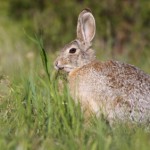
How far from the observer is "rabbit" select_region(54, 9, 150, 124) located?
5742 mm

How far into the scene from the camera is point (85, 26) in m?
6.99

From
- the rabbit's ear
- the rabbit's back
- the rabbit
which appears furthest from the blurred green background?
the rabbit's back

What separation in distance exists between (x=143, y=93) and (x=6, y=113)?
1.31 meters

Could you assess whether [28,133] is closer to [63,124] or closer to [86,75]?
[63,124]

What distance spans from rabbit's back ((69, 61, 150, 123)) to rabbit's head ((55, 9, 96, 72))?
229 millimetres

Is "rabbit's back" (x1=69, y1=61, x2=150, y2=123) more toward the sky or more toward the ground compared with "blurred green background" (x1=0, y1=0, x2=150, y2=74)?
more toward the ground

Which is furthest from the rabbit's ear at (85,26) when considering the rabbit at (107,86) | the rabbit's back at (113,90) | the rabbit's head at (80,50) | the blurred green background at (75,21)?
the blurred green background at (75,21)

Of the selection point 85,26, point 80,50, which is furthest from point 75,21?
point 80,50

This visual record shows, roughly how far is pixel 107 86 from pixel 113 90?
9 centimetres

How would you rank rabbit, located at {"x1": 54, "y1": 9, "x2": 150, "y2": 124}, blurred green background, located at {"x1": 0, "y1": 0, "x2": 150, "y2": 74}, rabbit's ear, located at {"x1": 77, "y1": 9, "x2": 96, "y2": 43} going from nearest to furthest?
1. rabbit, located at {"x1": 54, "y1": 9, "x2": 150, "y2": 124}
2. rabbit's ear, located at {"x1": 77, "y1": 9, "x2": 96, "y2": 43}
3. blurred green background, located at {"x1": 0, "y1": 0, "x2": 150, "y2": 74}

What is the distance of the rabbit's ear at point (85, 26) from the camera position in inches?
273

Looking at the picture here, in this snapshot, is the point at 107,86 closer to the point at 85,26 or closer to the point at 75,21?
the point at 85,26

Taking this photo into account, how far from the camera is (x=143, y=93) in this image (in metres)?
5.91

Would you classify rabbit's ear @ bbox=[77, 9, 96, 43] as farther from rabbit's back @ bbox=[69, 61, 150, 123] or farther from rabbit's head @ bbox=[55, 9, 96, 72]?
rabbit's back @ bbox=[69, 61, 150, 123]
